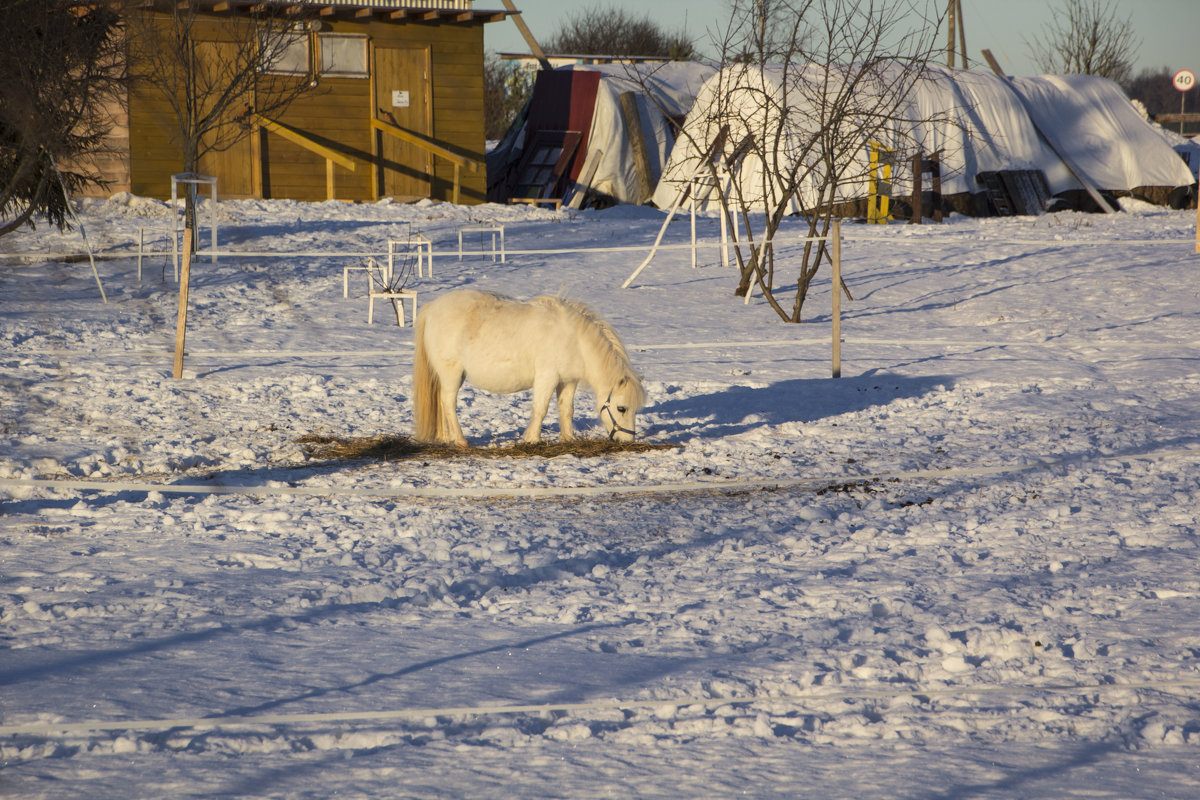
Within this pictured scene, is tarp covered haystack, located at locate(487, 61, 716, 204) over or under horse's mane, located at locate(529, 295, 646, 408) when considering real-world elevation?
over

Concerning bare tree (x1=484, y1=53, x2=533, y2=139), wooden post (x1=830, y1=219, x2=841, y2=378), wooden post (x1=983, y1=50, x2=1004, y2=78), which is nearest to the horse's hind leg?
wooden post (x1=830, y1=219, x2=841, y2=378)

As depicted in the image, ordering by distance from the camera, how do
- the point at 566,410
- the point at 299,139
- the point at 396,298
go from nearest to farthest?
the point at 566,410
the point at 396,298
the point at 299,139

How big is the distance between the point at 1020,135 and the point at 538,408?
69.3 feet

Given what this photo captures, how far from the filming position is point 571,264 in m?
17.1

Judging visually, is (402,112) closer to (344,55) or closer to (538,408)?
(344,55)

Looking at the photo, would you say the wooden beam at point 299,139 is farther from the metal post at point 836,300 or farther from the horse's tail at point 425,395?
the horse's tail at point 425,395

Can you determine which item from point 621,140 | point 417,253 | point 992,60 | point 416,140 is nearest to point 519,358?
point 417,253

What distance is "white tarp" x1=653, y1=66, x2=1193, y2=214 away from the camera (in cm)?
2338

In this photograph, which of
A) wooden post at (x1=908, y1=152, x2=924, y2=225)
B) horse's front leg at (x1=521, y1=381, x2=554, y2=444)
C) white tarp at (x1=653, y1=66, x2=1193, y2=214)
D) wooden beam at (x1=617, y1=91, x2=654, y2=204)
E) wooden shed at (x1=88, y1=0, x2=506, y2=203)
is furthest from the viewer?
wooden beam at (x1=617, y1=91, x2=654, y2=204)

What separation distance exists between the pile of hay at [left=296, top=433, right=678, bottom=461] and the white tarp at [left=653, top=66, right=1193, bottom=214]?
1568 cm

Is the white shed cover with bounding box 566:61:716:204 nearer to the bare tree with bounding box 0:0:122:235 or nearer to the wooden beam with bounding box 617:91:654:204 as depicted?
the wooden beam with bounding box 617:91:654:204

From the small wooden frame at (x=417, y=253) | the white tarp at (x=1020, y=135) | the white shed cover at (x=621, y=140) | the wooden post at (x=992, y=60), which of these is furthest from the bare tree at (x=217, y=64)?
the wooden post at (x=992, y=60)

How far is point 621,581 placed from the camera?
4.95m

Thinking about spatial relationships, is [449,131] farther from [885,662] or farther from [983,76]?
[885,662]
